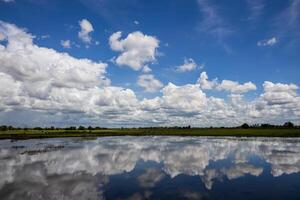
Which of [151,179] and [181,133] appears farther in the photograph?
[181,133]

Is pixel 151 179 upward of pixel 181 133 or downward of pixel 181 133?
downward

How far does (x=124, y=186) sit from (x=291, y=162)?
2035 centimetres

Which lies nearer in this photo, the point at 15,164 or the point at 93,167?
the point at 93,167

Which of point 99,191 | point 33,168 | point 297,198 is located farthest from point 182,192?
point 33,168

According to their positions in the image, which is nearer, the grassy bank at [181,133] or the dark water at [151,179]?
the dark water at [151,179]

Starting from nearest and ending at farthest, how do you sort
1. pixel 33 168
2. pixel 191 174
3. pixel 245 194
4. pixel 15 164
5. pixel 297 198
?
1. pixel 297 198
2. pixel 245 194
3. pixel 191 174
4. pixel 33 168
5. pixel 15 164

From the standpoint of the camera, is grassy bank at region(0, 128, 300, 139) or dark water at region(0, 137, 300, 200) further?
grassy bank at region(0, 128, 300, 139)

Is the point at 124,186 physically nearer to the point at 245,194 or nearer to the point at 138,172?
the point at 138,172

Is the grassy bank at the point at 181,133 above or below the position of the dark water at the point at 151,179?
above

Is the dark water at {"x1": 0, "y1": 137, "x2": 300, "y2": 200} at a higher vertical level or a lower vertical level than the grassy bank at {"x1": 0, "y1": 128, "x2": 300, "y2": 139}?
lower

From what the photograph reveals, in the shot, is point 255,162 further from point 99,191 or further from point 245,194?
point 99,191

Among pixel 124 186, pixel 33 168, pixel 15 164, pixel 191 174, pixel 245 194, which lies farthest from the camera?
pixel 15 164

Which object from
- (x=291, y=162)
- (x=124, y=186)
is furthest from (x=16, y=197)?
→ (x=291, y=162)

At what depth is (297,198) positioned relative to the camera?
56.7 ft
